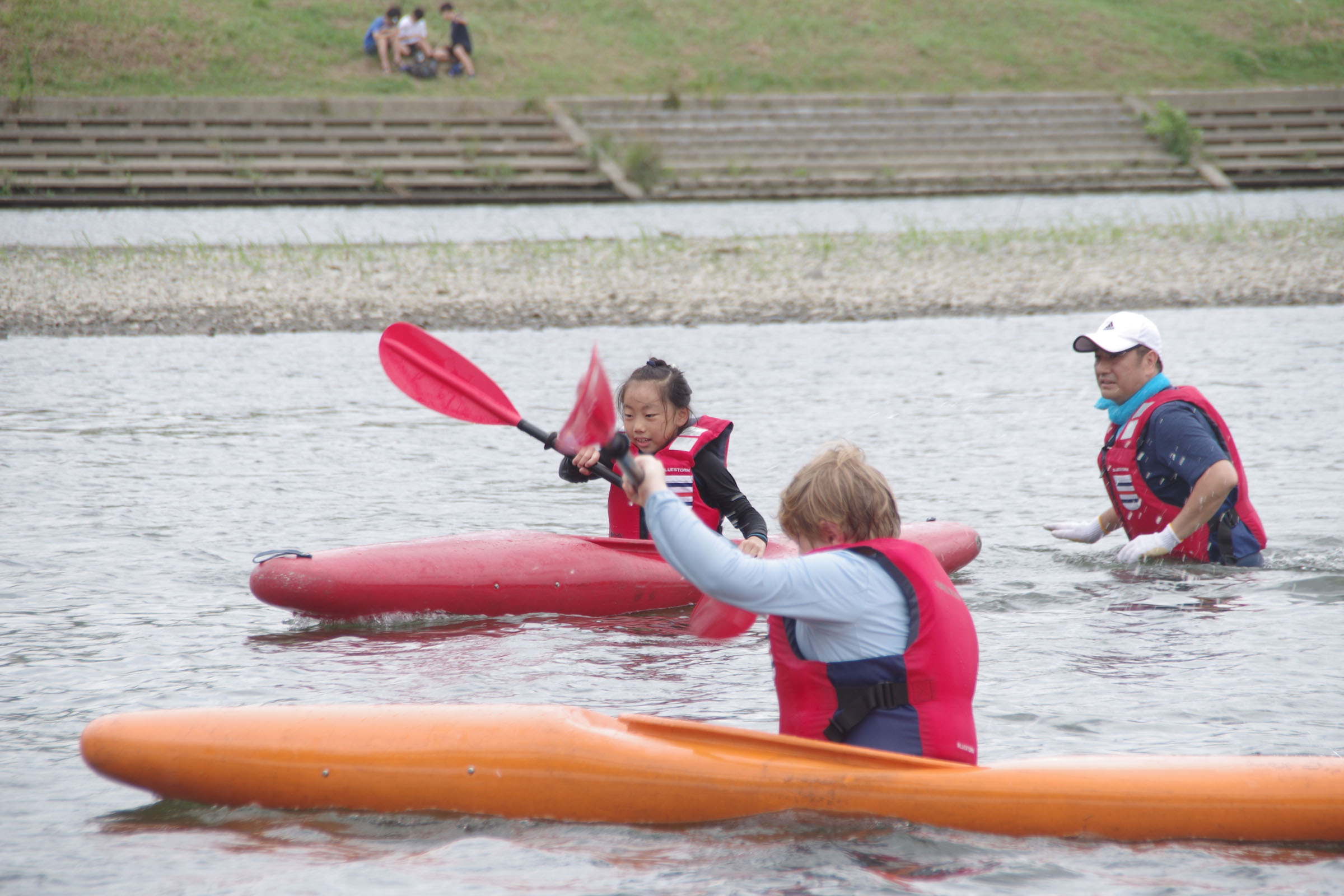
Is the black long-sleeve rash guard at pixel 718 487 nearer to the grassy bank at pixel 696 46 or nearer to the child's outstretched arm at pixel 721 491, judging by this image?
the child's outstretched arm at pixel 721 491

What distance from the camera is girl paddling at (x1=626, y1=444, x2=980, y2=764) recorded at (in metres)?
2.84

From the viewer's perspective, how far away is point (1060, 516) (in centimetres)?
668

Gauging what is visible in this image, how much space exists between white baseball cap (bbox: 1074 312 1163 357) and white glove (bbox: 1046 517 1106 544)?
0.75 metres

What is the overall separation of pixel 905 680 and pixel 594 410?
43.6 inches

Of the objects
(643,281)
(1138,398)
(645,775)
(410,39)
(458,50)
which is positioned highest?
(410,39)

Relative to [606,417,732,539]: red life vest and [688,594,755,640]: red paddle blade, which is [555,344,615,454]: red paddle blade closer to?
[688,594,755,640]: red paddle blade

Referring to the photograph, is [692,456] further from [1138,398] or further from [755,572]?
[755,572]

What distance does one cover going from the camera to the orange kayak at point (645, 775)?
3.12 meters

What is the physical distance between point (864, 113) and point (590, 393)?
23.1 m

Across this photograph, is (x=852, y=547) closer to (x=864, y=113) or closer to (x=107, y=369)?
(x=107, y=369)

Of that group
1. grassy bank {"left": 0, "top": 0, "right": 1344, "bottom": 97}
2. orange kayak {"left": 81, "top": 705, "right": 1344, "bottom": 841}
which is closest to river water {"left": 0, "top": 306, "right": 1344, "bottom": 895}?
orange kayak {"left": 81, "top": 705, "right": 1344, "bottom": 841}

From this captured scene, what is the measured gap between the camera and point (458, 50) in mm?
26141

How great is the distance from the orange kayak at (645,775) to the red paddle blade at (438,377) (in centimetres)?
124

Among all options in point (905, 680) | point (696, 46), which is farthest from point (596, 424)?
point (696, 46)
